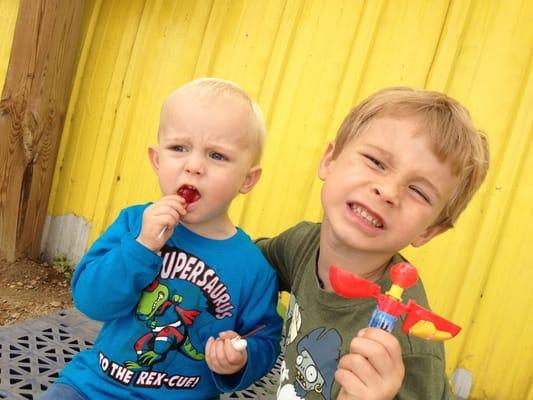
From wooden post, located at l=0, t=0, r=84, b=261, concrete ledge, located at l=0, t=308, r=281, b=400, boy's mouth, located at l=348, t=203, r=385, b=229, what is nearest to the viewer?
boy's mouth, located at l=348, t=203, r=385, b=229

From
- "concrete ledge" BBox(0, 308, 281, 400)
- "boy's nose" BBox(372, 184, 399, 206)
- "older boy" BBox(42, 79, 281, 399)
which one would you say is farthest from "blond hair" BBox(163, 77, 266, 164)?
"concrete ledge" BBox(0, 308, 281, 400)

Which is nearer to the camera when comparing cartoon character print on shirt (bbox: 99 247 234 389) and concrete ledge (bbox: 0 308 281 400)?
cartoon character print on shirt (bbox: 99 247 234 389)

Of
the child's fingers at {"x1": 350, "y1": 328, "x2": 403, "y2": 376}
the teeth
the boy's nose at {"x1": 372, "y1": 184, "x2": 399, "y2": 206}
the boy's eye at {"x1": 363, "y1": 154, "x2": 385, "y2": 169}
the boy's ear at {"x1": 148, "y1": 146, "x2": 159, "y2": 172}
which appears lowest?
the child's fingers at {"x1": 350, "y1": 328, "x2": 403, "y2": 376}

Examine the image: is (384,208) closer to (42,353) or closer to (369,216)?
(369,216)

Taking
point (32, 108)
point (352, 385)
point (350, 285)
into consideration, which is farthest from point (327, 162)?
point (32, 108)

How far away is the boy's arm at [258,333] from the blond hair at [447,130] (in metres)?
0.55

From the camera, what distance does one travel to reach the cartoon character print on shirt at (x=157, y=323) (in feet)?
4.79

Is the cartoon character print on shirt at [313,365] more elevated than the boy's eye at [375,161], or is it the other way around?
the boy's eye at [375,161]

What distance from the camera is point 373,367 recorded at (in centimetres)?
94

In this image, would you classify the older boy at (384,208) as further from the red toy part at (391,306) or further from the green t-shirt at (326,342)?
the red toy part at (391,306)

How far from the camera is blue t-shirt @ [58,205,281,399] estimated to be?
57.4 inches

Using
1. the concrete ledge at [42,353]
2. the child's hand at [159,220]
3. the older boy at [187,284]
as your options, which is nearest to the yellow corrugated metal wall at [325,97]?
the concrete ledge at [42,353]

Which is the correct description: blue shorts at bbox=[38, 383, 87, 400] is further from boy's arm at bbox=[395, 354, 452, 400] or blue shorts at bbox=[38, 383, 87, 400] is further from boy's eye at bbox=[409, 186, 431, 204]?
boy's eye at bbox=[409, 186, 431, 204]

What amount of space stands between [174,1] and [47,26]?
0.74 m
